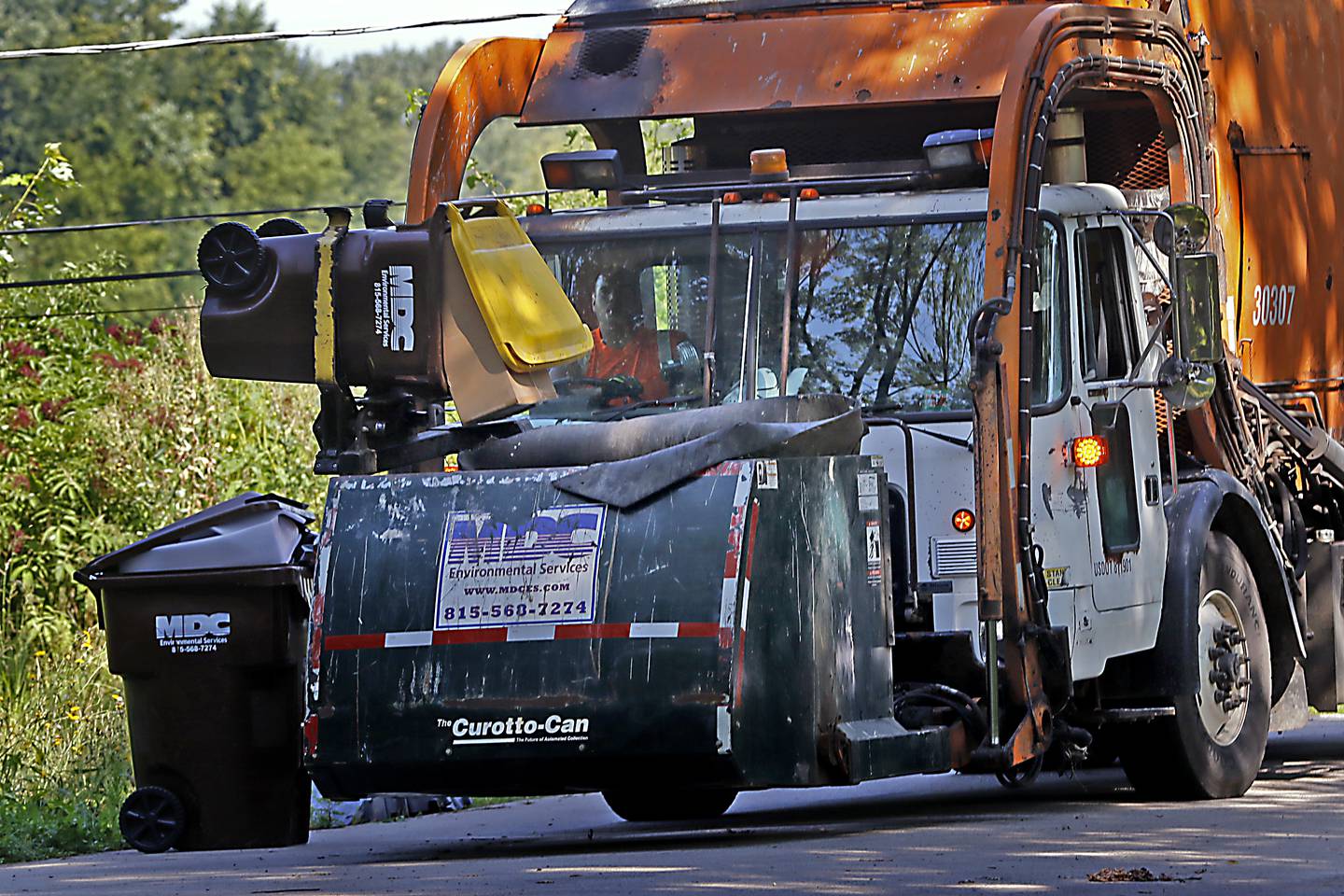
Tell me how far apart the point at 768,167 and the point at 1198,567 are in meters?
2.35

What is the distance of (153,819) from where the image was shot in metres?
8.66

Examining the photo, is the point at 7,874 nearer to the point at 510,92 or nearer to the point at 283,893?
the point at 283,893

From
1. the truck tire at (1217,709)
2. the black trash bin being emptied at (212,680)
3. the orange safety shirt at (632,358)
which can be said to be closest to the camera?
the black trash bin being emptied at (212,680)

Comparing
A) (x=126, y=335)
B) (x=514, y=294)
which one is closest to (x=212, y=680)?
(x=514, y=294)

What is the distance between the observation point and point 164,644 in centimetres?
864

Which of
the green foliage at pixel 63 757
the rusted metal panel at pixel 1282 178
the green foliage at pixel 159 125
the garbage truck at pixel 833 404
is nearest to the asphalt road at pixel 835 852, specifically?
the garbage truck at pixel 833 404

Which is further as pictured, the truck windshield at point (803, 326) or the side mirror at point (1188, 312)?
Answer: the side mirror at point (1188, 312)

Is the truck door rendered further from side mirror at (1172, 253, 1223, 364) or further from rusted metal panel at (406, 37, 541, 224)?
rusted metal panel at (406, 37, 541, 224)

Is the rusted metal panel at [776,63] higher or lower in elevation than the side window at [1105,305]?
higher

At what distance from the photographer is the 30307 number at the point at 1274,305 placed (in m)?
11.0

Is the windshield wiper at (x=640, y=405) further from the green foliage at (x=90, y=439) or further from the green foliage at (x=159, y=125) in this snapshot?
the green foliage at (x=159, y=125)

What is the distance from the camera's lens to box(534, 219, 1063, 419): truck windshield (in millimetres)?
9242

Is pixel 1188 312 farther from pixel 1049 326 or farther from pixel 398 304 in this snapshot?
pixel 398 304

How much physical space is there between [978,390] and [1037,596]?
0.84 metres
